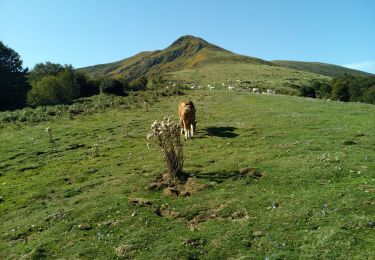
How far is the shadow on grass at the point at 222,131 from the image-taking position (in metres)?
26.6

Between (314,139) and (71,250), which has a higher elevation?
(314,139)

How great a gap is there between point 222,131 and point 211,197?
1299cm

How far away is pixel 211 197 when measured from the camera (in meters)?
15.4

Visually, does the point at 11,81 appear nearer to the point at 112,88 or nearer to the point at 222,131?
the point at 112,88

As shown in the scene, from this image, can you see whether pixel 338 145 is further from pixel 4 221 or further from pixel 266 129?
pixel 4 221

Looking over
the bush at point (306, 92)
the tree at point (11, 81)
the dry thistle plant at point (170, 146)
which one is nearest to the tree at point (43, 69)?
the tree at point (11, 81)

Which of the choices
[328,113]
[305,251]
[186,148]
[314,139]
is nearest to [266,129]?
[314,139]

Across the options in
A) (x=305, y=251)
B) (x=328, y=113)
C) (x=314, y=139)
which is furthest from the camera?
(x=328, y=113)

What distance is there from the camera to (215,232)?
12.8 metres

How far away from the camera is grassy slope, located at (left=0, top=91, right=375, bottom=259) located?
12.1 m

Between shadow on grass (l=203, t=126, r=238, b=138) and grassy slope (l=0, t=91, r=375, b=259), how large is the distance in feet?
0.24

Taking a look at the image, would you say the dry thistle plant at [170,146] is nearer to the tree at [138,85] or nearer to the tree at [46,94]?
the tree at [46,94]

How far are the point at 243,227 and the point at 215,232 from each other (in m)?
0.90

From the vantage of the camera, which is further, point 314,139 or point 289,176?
point 314,139
